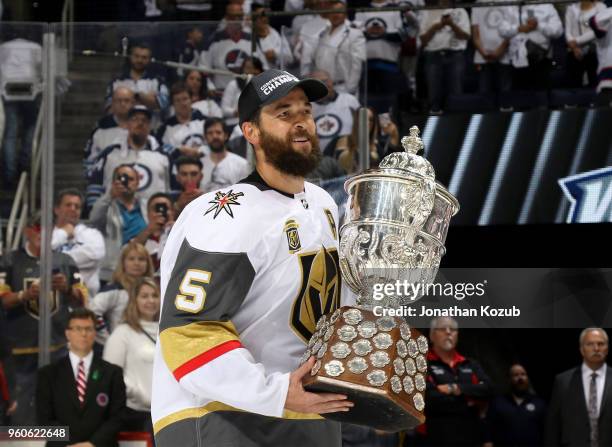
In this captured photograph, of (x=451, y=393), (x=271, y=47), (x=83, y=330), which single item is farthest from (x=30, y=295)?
(x=451, y=393)

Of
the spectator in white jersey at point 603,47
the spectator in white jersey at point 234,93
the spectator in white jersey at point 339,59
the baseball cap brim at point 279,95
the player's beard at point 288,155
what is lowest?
the player's beard at point 288,155

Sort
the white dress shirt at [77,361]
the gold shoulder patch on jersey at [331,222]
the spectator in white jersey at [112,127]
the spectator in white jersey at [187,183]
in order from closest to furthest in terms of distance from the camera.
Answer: the gold shoulder patch on jersey at [331,222], the white dress shirt at [77,361], the spectator in white jersey at [187,183], the spectator in white jersey at [112,127]

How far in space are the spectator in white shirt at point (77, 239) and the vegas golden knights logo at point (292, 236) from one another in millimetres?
3744

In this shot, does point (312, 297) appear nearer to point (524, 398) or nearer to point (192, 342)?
point (192, 342)

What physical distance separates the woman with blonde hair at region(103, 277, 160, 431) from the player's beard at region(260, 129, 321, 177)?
11.5 ft

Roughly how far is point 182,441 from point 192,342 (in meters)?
0.39

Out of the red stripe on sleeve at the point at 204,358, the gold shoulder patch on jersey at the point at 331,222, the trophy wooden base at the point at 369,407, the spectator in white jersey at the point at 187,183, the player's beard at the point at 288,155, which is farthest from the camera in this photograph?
the spectator in white jersey at the point at 187,183

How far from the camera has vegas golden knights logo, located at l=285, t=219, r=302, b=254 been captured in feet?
12.3

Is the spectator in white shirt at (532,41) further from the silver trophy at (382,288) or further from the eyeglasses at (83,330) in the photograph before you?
the silver trophy at (382,288)

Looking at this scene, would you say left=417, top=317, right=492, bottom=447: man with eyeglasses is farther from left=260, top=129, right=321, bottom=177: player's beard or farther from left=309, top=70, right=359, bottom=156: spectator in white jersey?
left=260, top=129, right=321, bottom=177: player's beard

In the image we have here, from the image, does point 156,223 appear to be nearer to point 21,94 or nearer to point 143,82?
point 143,82

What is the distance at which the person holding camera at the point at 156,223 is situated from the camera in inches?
287

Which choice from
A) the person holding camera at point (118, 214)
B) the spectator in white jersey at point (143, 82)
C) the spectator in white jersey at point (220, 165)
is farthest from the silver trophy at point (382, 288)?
the spectator in white jersey at point (143, 82)

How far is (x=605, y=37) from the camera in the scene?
28.6 ft
